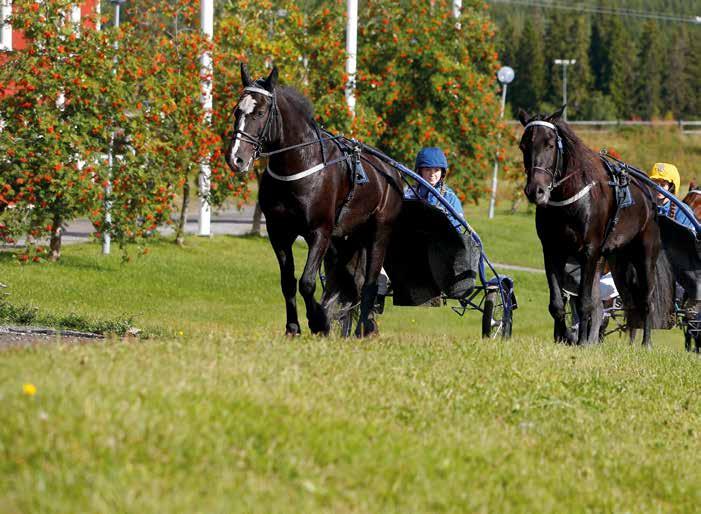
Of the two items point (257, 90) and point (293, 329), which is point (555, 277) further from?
point (257, 90)

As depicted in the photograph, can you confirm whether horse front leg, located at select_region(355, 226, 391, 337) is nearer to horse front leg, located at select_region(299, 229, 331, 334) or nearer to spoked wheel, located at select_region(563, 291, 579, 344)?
horse front leg, located at select_region(299, 229, 331, 334)

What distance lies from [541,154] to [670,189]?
12.8 feet

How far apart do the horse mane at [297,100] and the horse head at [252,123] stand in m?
0.23

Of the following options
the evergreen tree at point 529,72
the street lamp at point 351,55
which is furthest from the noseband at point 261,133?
the evergreen tree at point 529,72

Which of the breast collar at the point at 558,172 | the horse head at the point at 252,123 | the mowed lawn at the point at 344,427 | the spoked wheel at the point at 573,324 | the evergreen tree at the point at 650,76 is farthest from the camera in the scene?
the evergreen tree at the point at 650,76

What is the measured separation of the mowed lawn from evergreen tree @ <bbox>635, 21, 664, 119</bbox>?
99.8 m

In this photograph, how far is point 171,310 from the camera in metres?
18.7

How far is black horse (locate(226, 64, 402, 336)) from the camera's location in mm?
9836

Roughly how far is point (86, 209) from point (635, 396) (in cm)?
1167

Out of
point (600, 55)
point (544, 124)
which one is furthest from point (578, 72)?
point (544, 124)

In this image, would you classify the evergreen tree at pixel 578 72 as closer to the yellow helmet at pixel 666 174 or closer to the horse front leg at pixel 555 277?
the yellow helmet at pixel 666 174

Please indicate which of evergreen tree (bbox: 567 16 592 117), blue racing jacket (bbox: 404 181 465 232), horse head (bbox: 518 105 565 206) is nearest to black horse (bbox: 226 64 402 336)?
blue racing jacket (bbox: 404 181 465 232)

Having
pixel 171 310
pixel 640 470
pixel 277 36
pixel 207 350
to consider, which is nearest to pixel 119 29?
pixel 171 310

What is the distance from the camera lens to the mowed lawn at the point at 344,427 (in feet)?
16.9
